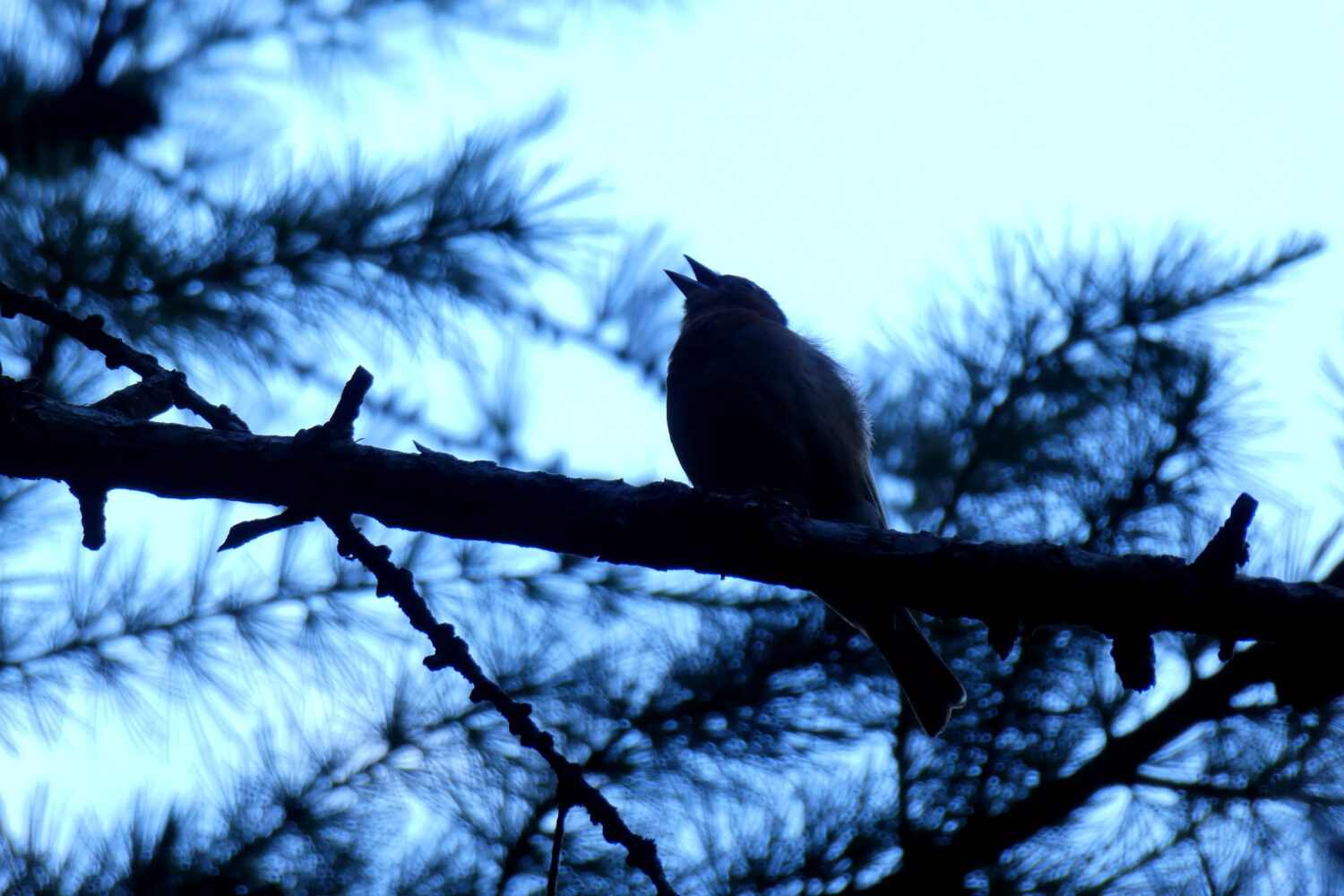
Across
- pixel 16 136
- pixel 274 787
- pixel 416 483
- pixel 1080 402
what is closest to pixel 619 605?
pixel 274 787

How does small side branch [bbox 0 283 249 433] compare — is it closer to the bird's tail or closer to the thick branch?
the thick branch

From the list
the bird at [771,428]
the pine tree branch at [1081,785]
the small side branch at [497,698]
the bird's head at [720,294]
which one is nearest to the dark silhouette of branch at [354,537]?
the small side branch at [497,698]

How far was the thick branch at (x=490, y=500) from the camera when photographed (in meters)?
2.01

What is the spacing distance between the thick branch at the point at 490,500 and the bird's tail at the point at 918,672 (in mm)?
784

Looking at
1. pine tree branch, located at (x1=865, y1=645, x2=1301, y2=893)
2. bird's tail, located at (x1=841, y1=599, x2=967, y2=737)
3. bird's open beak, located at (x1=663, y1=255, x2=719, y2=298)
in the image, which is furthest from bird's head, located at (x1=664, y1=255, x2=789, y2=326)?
pine tree branch, located at (x1=865, y1=645, x2=1301, y2=893)

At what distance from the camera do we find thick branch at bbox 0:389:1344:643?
2.01 metres

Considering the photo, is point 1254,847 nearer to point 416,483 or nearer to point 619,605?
point 619,605

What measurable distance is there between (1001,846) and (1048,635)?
1.89 ft

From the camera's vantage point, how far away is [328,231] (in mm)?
3045

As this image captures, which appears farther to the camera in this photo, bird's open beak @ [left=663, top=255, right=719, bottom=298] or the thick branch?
bird's open beak @ [left=663, top=255, right=719, bottom=298]

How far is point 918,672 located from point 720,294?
80.1 inches

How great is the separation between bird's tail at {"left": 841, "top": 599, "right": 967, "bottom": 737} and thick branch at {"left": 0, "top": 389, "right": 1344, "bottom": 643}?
78 centimetres

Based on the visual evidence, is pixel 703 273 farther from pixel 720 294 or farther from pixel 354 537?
pixel 354 537

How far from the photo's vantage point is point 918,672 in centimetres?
284
